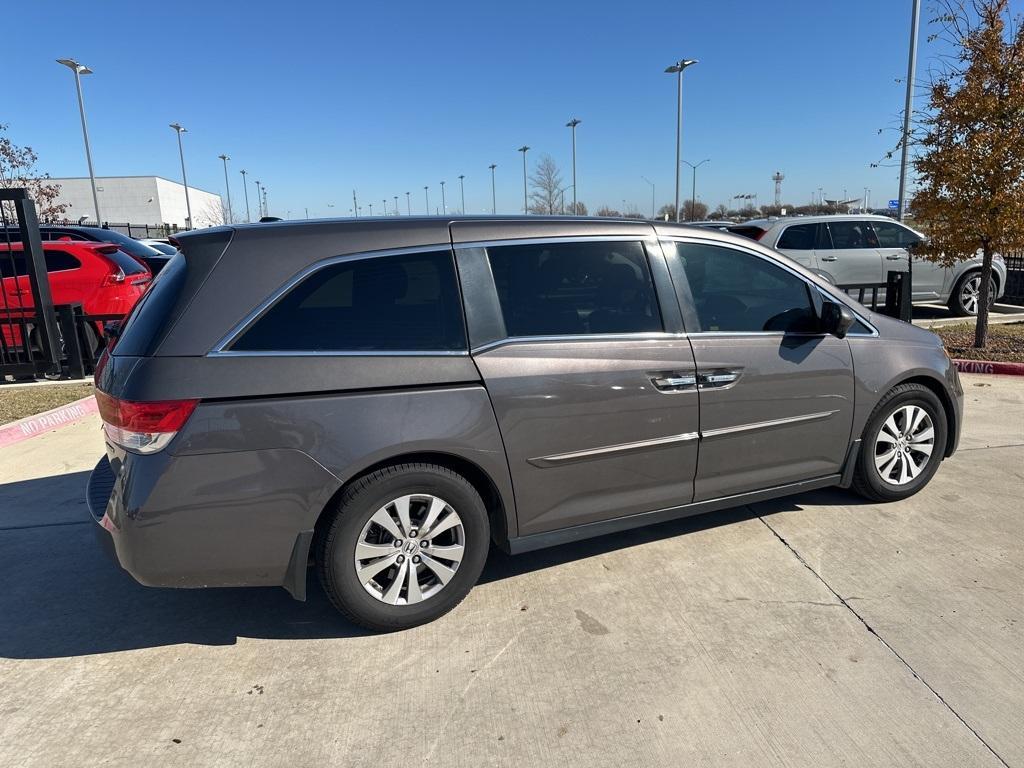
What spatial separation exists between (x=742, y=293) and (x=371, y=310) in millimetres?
2013

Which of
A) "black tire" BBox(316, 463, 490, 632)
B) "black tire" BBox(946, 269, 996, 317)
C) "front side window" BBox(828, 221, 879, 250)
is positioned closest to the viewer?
"black tire" BBox(316, 463, 490, 632)

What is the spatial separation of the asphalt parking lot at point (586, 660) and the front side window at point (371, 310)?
1286 millimetres

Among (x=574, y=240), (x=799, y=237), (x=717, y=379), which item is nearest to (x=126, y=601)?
(x=574, y=240)

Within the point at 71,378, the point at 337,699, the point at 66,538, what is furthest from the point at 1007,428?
the point at 71,378

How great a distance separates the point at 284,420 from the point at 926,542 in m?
3.37

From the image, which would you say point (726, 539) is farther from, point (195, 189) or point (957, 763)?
point (195, 189)

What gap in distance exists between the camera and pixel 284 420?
2730 millimetres

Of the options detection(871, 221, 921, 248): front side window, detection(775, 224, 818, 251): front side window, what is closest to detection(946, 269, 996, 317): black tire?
detection(871, 221, 921, 248): front side window

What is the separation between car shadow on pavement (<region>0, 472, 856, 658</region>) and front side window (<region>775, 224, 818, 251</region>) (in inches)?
295

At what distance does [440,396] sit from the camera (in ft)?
9.71

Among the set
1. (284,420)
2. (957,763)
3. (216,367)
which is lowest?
(957,763)

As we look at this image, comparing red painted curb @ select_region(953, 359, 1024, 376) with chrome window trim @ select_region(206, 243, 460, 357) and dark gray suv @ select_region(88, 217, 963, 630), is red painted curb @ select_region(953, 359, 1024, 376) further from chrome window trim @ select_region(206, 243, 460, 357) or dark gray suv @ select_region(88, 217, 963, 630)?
chrome window trim @ select_region(206, 243, 460, 357)

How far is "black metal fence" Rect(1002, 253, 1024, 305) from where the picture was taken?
13.0 metres

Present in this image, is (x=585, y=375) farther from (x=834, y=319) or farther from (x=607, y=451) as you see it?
(x=834, y=319)
